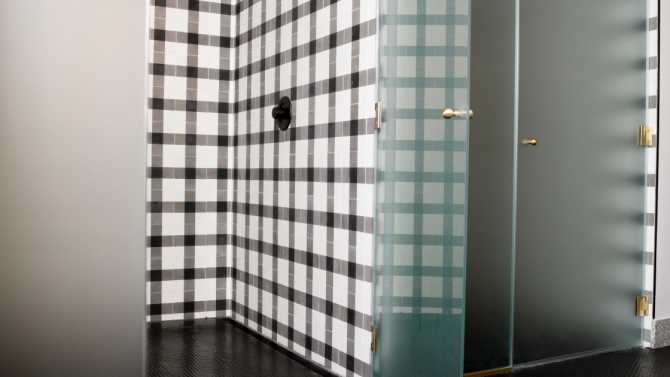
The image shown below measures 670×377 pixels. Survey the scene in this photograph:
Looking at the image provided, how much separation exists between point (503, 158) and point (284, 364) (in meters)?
1.35

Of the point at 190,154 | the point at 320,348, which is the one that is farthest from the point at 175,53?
the point at 320,348

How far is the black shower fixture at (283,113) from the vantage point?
3.22 metres

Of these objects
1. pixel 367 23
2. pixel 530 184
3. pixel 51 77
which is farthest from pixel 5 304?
pixel 530 184

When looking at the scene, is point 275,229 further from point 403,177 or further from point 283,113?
point 403,177

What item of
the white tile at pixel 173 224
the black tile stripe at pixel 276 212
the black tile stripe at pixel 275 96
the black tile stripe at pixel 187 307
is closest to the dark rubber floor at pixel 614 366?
the black tile stripe at pixel 276 212

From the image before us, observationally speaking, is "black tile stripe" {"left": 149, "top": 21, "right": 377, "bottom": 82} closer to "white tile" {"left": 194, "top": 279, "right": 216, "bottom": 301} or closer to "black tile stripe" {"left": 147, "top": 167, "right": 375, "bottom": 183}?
"black tile stripe" {"left": 147, "top": 167, "right": 375, "bottom": 183}

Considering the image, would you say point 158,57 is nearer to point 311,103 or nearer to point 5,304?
point 311,103

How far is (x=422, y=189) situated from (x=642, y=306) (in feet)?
5.50

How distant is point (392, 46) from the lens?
8.02 ft

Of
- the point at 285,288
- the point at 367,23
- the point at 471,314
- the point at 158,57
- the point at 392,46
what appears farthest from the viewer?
the point at 158,57

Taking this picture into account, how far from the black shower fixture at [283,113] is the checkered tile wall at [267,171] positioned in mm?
43

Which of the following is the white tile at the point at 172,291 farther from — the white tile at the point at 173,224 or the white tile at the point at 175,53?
the white tile at the point at 175,53

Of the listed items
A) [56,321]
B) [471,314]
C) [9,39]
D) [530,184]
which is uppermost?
[9,39]

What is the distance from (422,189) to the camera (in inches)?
92.9
